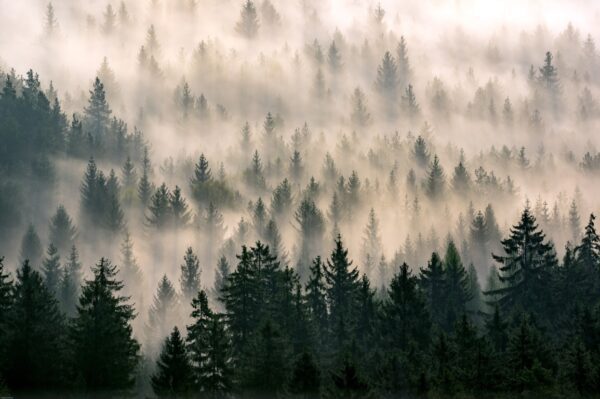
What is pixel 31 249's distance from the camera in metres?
174

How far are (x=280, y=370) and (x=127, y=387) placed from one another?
10.6 m

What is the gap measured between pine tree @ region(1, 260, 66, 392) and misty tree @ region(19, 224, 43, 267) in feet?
367

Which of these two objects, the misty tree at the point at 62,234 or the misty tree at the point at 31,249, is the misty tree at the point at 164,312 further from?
the misty tree at the point at 62,234

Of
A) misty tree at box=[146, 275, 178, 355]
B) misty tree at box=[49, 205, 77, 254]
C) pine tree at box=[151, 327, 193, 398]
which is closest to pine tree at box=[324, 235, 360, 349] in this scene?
pine tree at box=[151, 327, 193, 398]

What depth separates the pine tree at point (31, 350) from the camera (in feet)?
202

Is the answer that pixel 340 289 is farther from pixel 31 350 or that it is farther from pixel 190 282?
pixel 190 282

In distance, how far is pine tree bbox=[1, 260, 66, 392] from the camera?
61656 mm

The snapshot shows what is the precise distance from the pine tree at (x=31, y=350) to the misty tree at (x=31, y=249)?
111820 millimetres

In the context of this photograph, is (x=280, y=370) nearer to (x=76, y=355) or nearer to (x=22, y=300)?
(x=76, y=355)

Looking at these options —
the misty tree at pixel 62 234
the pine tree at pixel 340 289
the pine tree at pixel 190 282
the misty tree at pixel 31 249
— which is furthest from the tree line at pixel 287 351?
the misty tree at pixel 62 234

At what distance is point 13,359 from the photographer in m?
61.9

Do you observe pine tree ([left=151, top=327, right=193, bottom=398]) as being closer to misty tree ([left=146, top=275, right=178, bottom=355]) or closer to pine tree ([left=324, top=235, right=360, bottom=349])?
pine tree ([left=324, top=235, right=360, bottom=349])

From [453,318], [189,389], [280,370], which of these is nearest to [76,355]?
[189,389]

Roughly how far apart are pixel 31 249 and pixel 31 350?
382ft
